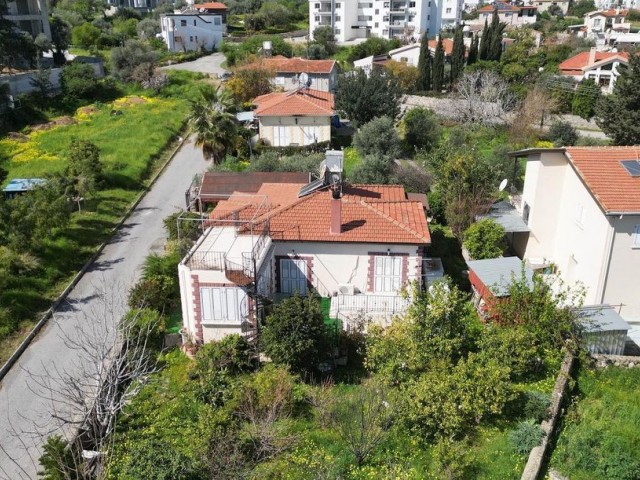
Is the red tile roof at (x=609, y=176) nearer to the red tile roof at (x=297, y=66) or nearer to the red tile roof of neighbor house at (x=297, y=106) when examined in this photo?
the red tile roof of neighbor house at (x=297, y=106)

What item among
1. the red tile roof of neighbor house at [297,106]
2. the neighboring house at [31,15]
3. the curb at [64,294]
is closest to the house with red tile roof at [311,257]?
the curb at [64,294]

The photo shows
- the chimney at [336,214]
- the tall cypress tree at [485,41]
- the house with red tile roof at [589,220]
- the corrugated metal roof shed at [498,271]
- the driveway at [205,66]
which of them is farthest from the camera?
the tall cypress tree at [485,41]

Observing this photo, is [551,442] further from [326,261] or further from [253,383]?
[326,261]

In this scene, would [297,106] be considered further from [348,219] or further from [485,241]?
[348,219]

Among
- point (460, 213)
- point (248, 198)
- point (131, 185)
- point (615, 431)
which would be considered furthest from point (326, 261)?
point (131, 185)

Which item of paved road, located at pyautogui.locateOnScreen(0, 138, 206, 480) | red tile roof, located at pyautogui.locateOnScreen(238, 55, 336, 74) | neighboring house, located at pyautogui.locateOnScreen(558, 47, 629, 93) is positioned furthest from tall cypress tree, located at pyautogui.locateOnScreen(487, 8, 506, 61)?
Result: paved road, located at pyautogui.locateOnScreen(0, 138, 206, 480)
